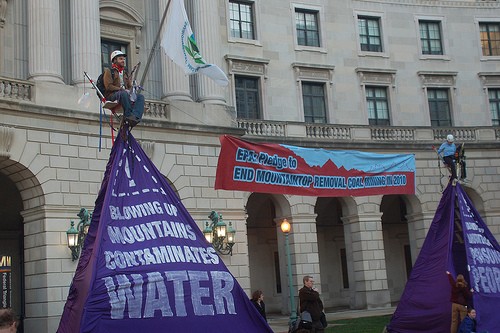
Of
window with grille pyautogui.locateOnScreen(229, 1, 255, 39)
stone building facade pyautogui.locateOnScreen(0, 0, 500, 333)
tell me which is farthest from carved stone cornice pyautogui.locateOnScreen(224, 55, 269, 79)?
window with grille pyautogui.locateOnScreen(229, 1, 255, 39)

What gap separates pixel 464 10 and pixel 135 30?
1861cm

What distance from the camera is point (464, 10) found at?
122 feet

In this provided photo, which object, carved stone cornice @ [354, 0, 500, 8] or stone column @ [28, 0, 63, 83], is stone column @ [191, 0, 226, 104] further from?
carved stone cornice @ [354, 0, 500, 8]

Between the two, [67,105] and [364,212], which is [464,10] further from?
[67,105]

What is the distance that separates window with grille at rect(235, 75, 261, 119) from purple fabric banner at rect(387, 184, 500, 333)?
616 inches

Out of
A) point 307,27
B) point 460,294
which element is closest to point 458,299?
point 460,294

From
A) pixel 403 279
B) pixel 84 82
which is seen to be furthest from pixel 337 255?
pixel 84 82

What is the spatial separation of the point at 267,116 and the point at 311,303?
1775cm

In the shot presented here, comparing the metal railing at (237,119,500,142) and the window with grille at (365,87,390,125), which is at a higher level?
the window with grille at (365,87,390,125)

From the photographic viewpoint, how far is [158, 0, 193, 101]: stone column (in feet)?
85.9

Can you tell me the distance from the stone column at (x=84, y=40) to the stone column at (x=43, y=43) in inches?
27.5

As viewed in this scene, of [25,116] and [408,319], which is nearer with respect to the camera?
[408,319]

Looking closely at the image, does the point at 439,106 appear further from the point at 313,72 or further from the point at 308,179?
the point at 308,179

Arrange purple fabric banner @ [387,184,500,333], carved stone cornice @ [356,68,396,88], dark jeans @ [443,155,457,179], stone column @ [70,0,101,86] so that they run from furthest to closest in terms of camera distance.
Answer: carved stone cornice @ [356,68,396,88], stone column @ [70,0,101,86], dark jeans @ [443,155,457,179], purple fabric banner @ [387,184,500,333]
